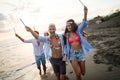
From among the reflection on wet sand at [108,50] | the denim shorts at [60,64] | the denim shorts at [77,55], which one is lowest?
the reflection on wet sand at [108,50]

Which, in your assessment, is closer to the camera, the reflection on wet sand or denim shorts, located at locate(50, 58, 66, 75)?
denim shorts, located at locate(50, 58, 66, 75)

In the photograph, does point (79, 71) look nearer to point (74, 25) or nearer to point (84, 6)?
point (74, 25)

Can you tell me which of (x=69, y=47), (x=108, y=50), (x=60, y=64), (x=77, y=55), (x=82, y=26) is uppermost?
Result: (x=82, y=26)

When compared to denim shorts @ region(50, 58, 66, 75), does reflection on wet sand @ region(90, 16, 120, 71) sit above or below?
below

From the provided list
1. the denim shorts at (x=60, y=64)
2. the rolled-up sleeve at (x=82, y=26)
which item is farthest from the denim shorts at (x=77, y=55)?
the rolled-up sleeve at (x=82, y=26)

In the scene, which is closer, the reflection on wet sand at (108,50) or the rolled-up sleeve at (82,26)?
the rolled-up sleeve at (82,26)

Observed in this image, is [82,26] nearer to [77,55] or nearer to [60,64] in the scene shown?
[77,55]

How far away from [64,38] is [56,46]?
0.37m

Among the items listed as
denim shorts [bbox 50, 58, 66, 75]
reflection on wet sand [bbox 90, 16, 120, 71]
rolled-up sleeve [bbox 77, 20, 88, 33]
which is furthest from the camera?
reflection on wet sand [bbox 90, 16, 120, 71]

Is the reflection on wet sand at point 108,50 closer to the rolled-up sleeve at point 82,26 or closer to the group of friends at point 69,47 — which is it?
the group of friends at point 69,47

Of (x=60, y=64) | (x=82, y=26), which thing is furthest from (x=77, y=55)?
(x=82, y=26)

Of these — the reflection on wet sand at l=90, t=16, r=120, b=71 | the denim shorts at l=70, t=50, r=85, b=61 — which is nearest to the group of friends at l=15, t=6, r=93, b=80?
the denim shorts at l=70, t=50, r=85, b=61

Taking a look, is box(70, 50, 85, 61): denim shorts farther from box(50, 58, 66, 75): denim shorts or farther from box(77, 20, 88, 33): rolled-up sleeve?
box(77, 20, 88, 33): rolled-up sleeve

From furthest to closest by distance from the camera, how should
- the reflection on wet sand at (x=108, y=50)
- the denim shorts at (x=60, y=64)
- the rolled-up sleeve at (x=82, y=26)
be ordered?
the reflection on wet sand at (x=108, y=50)
the denim shorts at (x=60, y=64)
the rolled-up sleeve at (x=82, y=26)
